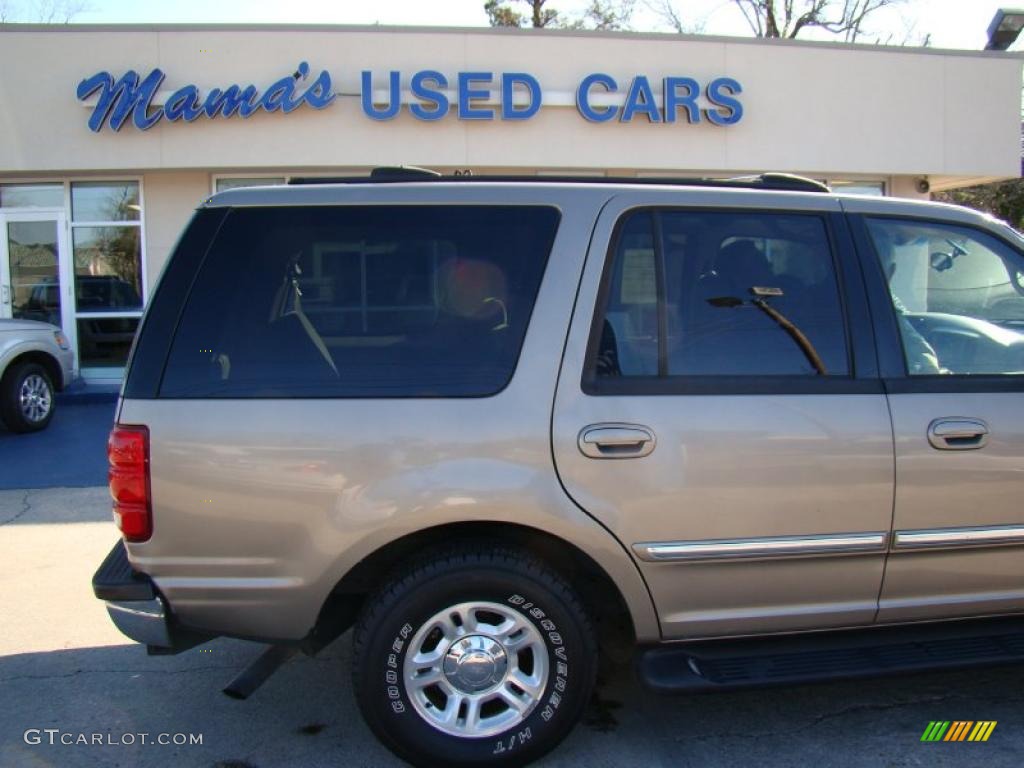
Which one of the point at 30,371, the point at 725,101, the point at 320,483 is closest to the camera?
the point at 320,483

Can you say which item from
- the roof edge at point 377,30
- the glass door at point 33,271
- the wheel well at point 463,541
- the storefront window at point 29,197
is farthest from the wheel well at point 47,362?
the wheel well at point 463,541

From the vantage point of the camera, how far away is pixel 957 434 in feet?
9.68

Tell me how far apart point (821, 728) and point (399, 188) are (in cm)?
256

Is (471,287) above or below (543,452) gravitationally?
above

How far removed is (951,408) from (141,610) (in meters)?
2.86

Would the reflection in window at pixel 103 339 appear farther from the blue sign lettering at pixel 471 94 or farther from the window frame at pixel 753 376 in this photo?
the window frame at pixel 753 376

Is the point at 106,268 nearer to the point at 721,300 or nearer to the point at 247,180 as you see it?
the point at 247,180

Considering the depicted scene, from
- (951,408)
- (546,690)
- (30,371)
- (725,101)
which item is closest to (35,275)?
(30,371)

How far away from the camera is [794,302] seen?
3.04 metres

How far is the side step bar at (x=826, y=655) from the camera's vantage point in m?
2.84

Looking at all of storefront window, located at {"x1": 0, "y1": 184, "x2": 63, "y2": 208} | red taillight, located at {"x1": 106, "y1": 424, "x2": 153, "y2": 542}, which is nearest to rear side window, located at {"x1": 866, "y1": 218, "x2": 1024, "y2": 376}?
Result: red taillight, located at {"x1": 106, "y1": 424, "x2": 153, "y2": 542}

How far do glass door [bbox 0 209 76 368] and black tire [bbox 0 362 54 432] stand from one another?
321 centimetres

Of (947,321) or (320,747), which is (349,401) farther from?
(947,321)

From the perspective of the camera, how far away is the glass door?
40.0 ft
